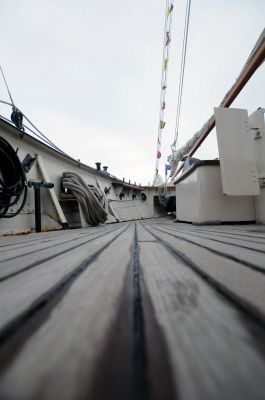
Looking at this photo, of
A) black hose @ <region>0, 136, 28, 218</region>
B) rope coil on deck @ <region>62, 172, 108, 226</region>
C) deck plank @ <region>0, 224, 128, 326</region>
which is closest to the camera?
deck plank @ <region>0, 224, 128, 326</region>

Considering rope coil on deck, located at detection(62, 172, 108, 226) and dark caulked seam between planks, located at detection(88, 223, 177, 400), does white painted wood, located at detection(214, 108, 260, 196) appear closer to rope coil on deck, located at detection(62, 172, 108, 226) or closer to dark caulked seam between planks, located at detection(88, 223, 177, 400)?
rope coil on deck, located at detection(62, 172, 108, 226)

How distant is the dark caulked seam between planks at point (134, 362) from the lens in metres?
0.14

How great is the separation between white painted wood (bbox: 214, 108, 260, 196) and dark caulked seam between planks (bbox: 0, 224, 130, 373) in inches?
77.8

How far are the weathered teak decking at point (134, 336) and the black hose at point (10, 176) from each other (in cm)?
185

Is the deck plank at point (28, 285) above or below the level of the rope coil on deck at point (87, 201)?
below

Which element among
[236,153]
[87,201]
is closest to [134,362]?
[236,153]

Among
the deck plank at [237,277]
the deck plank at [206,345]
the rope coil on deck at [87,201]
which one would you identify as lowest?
the deck plank at [206,345]

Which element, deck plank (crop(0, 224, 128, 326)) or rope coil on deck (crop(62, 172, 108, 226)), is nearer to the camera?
deck plank (crop(0, 224, 128, 326))

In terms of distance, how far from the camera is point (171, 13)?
3.66 metres

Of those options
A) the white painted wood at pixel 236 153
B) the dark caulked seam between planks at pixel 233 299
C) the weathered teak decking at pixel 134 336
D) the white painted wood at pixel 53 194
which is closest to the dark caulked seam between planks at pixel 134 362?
the weathered teak decking at pixel 134 336

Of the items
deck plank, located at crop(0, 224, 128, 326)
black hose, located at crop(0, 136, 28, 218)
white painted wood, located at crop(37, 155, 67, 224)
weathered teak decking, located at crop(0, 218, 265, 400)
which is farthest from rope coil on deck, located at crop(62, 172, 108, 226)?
weathered teak decking, located at crop(0, 218, 265, 400)

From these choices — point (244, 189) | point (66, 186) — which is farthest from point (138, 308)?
point (66, 186)

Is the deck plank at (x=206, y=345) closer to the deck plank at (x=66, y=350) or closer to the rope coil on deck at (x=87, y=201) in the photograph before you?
the deck plank at (x=66, y=350)

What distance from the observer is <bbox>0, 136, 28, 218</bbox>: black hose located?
1941mm
